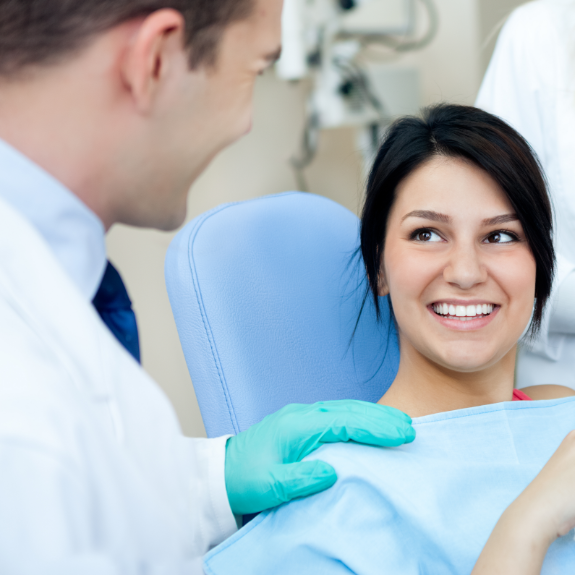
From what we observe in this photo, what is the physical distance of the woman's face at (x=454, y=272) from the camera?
980mm

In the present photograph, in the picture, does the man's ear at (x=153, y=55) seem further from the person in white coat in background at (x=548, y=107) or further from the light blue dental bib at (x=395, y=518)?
the person in white coat in background at (x=548, y=107)

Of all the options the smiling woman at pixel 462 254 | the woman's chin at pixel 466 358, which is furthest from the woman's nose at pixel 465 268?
Result: the woman's chin at pixel 466 358

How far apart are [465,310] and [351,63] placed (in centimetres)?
148

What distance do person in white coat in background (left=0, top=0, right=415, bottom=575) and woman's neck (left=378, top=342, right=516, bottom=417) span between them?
52cm

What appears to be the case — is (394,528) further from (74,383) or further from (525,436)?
(74,383)

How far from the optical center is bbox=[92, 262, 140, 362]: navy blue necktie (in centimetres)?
77

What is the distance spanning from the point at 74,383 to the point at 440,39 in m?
2.41

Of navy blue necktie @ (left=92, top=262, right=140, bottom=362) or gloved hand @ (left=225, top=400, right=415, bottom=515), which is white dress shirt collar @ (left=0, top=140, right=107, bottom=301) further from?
gloved hand @ (left=225, top=400, right=415, bottom=515)

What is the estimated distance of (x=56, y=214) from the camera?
0.53 metres

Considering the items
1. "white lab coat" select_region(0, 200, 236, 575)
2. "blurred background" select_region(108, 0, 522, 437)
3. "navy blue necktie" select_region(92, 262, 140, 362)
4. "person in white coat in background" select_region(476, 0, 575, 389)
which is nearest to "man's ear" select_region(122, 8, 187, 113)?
"white lab coat" select_region(0, 200, 236, 575)

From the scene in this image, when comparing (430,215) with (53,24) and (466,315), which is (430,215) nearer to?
(466,315)

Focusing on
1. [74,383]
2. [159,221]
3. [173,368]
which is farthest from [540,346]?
[173,368]

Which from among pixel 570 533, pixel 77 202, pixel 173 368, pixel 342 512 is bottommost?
pixel 173 368

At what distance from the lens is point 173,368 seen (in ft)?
7.79
